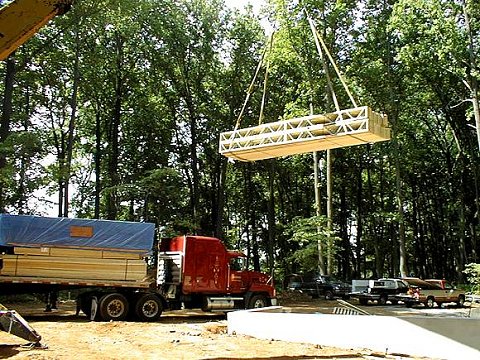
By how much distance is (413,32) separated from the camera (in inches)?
1298

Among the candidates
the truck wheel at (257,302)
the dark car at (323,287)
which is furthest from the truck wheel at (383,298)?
the truck wheel at (257,302)

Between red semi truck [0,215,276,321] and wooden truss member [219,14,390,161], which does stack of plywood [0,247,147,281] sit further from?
wooden truss member [219,14,390,161]

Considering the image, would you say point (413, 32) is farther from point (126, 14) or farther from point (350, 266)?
point (350, 266)

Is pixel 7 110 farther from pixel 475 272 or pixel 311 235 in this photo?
pixel 475 272

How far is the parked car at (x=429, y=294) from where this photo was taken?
26406mm

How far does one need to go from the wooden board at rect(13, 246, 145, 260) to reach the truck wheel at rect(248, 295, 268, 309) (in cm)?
512

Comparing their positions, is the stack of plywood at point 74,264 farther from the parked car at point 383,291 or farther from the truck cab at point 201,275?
the parked car at point 383,291

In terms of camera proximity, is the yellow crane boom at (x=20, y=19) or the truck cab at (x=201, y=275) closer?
the yellow crane boom at (x=20, y=19)

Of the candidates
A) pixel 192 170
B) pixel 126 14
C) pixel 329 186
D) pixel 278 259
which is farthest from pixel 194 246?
pixel 278 259

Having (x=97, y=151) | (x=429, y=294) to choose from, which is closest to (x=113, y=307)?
(x=429, y=294)

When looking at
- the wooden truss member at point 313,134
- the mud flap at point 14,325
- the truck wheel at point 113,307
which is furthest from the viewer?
the truck wheel at point 113,307

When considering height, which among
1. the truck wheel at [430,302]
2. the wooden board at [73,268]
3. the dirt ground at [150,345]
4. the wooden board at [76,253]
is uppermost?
the wooden board at [76,253]

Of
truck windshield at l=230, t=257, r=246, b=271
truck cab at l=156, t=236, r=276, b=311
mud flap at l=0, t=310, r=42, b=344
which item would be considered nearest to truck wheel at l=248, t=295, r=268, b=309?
truck cab at l=156, t=236, r=276, b=311

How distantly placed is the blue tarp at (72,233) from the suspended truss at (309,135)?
460 centimetres
